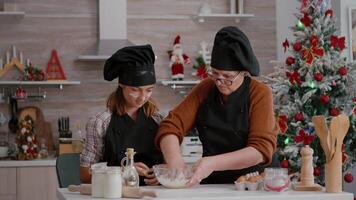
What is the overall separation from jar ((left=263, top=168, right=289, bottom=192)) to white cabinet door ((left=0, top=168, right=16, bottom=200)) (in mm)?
3067

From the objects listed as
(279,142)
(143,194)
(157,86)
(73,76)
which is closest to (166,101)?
(157,86)

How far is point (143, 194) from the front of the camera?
2.36 meters

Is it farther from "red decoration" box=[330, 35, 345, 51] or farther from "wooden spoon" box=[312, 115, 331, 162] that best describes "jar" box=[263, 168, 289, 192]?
"red decoration" box=[330, 35, 345, 51]

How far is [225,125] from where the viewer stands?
9.28 ft

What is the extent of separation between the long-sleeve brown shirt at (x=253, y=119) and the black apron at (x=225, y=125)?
0.03 meters

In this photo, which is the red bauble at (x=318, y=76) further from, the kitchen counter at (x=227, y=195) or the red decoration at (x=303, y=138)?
the kitchen counter at (x=227, y=195)

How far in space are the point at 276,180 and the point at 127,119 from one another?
2.60 feet

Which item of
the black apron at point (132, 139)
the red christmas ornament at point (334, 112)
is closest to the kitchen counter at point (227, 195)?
the black apron at point (132, 139)

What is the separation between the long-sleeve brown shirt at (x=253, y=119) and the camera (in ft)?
8.79

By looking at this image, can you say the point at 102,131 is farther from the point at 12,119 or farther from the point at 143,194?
the point at 12,119

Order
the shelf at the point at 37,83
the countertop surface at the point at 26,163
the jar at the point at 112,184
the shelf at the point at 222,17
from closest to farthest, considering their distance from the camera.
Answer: the jar at the point at 112,184
the countertop surface at the point at 26,163
the shelf at the point at 37,83
the shelf at the point at 222,17

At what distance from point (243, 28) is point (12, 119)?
2.10m

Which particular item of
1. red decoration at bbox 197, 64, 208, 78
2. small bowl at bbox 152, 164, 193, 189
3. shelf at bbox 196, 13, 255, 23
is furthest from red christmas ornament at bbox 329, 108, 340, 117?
small bowl at bbox 152, 164, 193, 189

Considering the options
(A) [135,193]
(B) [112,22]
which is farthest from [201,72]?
(A) [135,193]
